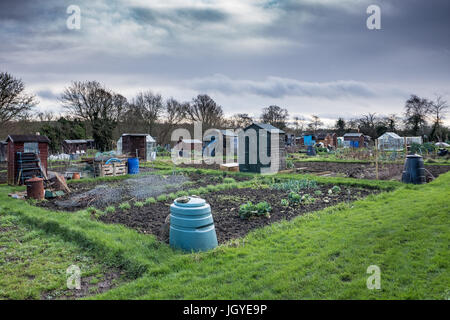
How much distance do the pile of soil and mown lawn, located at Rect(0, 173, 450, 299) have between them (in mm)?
493

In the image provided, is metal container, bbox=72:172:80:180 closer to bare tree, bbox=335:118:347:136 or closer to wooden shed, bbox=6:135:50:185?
wooden shed, bbox=6:135:50:185

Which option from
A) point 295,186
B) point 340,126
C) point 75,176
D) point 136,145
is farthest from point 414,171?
point 340,126

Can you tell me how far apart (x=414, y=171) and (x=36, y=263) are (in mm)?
12646

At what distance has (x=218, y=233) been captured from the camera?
609cm

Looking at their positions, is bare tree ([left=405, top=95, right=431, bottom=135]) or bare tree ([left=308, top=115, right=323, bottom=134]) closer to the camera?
bare tree ([left=405, top=95, right=431, bottom=135])

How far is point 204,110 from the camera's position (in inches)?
2341

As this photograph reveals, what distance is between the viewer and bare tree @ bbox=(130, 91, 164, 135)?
43.3 meters

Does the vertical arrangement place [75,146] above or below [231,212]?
above

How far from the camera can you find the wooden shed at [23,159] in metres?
13.7

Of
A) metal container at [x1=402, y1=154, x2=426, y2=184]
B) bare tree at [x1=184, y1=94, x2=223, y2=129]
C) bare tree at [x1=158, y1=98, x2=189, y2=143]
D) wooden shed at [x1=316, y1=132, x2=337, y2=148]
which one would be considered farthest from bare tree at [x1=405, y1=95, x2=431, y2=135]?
metal container at [x1=402, y1=154, x2=426, y2=184]

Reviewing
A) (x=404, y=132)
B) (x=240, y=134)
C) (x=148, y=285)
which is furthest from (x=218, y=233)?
(x=404, y=132)

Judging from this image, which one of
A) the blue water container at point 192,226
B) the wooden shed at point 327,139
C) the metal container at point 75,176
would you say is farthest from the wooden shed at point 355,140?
the blue water container at point 192,226

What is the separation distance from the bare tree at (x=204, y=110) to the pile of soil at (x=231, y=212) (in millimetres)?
40162

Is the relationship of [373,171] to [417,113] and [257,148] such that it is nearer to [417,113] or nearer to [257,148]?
[257,148]
